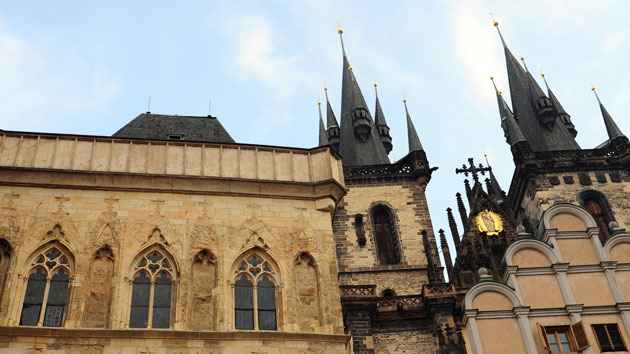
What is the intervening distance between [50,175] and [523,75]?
32665 millimetres

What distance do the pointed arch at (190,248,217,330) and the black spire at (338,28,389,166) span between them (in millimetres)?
20926

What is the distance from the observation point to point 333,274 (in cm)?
1414

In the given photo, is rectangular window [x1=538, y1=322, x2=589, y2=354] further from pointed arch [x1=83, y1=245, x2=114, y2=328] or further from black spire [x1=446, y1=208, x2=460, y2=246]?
black spire [x1=446, y1=208, x2=460, y2=246]

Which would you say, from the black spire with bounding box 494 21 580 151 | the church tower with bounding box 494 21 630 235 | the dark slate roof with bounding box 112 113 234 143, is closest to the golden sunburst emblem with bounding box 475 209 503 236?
the church tower with bounding box 494 21 630 235

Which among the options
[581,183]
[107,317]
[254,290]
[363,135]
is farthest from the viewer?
[363,135]

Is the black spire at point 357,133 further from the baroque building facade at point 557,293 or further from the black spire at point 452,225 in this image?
the baroque building facade at point 557,293

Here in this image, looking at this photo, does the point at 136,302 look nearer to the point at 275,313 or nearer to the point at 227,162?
the point at 275,313

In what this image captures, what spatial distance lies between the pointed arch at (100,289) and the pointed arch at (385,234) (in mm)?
16943

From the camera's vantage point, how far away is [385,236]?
30.0 m

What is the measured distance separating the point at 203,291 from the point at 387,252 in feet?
55.1

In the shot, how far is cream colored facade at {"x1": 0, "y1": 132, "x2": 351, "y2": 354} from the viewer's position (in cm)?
1269

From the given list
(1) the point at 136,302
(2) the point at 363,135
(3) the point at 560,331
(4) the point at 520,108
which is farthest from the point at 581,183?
(1) the point at 136,302

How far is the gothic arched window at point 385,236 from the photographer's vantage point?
29.2 metres

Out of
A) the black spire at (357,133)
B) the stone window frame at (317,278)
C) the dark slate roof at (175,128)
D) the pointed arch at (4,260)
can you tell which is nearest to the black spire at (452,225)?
the black spire at (357,133)
